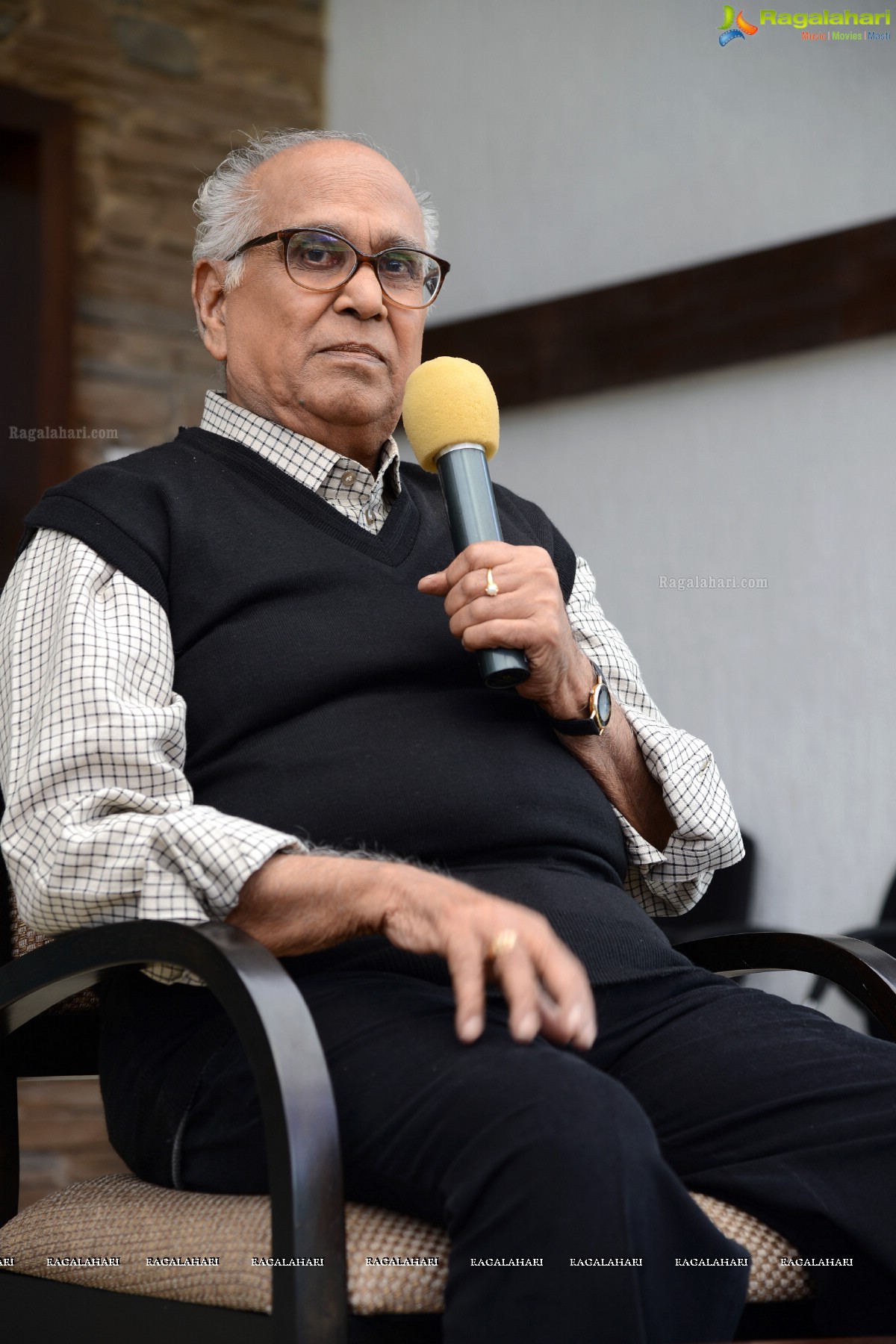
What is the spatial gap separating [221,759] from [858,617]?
2.28 m

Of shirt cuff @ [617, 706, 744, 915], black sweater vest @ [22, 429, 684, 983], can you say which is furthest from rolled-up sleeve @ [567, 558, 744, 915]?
black sweater vest @ [22, 429, 684, 983]

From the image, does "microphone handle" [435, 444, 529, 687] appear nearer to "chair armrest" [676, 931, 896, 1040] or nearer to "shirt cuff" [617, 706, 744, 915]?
"shirt cuff" [617, 706, 744, 915]

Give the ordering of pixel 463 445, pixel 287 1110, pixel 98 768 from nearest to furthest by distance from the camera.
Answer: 1. pixel 287 1110
2. pixel 98 768
3. pixel 463 445

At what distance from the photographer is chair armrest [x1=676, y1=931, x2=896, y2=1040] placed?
4.69 ft

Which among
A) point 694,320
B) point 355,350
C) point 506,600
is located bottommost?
point 506,600

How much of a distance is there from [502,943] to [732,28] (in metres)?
3.22

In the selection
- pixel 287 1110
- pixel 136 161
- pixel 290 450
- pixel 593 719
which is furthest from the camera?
pixel 136 161

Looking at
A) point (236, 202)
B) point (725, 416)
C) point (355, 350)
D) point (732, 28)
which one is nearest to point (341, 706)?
A: point (355, 350)

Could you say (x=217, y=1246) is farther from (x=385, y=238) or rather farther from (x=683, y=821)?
(x=385, y=238)

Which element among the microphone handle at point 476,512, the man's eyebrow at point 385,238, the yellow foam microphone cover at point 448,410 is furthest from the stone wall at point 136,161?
the microphone handle at point 476,512

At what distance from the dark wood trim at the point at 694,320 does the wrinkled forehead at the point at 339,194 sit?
1.81 metres

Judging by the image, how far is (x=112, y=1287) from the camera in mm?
1201

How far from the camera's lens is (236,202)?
1.85m

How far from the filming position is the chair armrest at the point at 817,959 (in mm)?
1429
